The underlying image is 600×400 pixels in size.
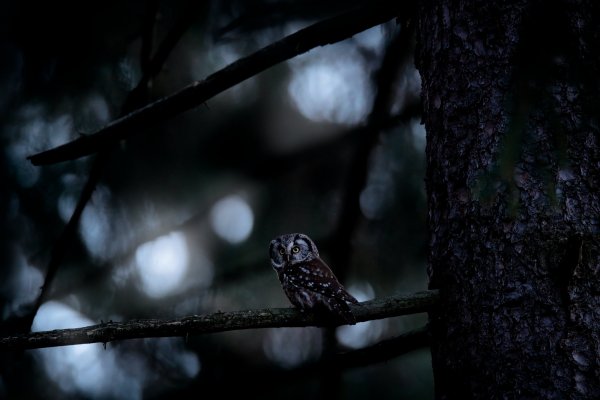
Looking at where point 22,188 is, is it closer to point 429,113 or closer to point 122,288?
point 122,288

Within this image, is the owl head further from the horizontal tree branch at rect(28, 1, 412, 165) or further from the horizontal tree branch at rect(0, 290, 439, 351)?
the horizontal tree branch at rect(0, 290, 439, 351)

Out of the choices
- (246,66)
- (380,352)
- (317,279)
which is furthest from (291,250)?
(246,66)

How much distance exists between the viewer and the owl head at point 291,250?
11.3ft

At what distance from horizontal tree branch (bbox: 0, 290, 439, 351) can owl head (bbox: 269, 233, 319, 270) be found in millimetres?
1485

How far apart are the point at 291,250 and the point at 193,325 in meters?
1.75

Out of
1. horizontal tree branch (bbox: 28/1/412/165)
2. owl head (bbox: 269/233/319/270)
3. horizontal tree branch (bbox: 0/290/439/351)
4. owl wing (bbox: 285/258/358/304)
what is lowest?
horizontal tree branch (bbox: 0/290/439/351)

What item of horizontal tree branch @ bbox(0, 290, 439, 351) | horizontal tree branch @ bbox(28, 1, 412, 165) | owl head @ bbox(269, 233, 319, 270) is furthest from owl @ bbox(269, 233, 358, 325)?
horizontal tree branch @ bbox(28, 1, 412, 165)

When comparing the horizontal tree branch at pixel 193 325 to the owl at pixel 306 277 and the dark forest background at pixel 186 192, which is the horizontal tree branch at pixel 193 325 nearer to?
the owl at pixel 306 277

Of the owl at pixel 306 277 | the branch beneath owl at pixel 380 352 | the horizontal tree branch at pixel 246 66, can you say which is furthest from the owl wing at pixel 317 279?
the horizontal tree branch at pixel 246 66

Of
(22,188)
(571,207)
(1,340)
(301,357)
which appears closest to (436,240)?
(571,207)

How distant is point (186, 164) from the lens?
12.9 feet

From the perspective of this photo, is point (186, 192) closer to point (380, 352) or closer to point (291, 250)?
point (291, 250)

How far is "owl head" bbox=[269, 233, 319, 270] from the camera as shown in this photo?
3455 millimetres

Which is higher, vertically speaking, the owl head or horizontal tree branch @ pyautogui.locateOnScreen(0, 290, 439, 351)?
the owl head
